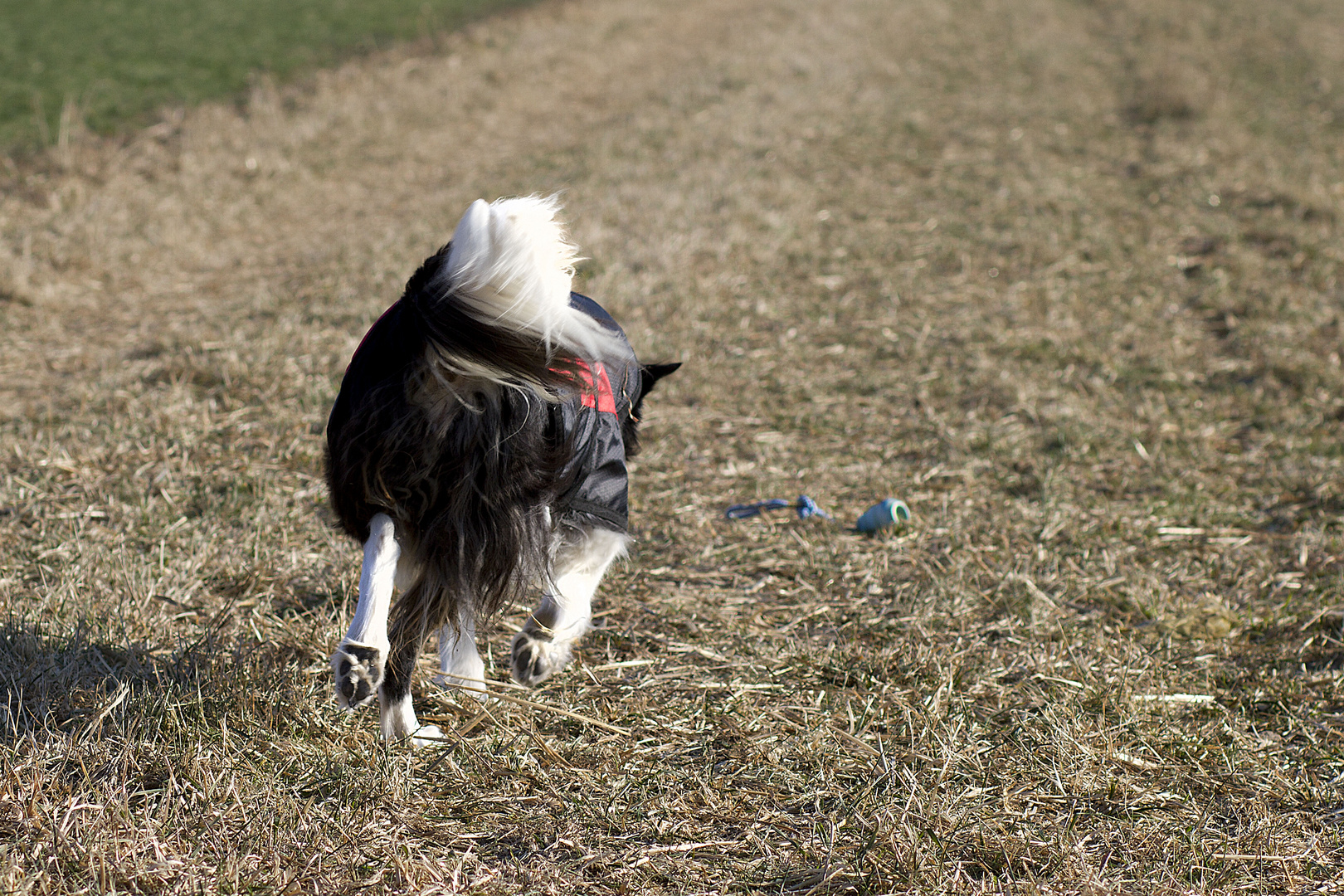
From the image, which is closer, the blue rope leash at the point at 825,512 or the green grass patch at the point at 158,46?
the blue rope leash at the point at 825,512

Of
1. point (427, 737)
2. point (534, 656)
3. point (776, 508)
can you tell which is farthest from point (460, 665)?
point (776, 508)

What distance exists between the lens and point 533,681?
2.58 m

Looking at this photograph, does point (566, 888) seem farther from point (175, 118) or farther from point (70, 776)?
point (175, 118)

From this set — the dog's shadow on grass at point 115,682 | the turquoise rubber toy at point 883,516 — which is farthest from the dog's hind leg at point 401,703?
the turquoise rubber toy at point 883,516

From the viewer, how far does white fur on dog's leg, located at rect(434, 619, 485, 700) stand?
273 centimetres

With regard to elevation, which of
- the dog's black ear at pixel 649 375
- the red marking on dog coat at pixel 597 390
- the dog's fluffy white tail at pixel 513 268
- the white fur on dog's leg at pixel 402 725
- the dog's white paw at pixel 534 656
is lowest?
the white fur on dog's leg at pixel 402 725

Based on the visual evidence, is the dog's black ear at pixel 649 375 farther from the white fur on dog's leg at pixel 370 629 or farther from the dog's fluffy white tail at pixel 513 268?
the white fur on dog's leg at pixel 370 629

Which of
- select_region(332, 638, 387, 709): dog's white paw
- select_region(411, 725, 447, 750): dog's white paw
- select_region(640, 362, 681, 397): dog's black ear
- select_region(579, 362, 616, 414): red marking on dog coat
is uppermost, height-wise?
select_region(579, 362, 616, 414): red marking on dog coat

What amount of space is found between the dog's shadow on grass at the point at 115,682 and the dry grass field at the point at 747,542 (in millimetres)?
15

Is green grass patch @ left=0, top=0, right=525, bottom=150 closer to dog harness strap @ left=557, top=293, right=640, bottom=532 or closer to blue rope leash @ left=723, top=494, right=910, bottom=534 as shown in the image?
blue rope leash @ left=723, top=494, right=910, bottom=534

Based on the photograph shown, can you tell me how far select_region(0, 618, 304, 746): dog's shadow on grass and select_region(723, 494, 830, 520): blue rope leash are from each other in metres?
1.72

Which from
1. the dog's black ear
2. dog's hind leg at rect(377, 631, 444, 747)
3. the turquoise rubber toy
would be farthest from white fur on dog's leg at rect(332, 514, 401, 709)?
the turquoise rubber toy

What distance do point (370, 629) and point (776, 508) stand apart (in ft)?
7.25

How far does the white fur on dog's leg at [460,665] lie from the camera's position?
107 inches
